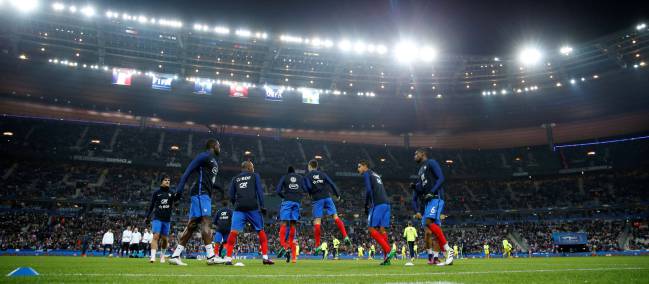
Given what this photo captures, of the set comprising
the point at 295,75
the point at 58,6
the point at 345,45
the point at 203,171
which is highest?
the point at 345,45

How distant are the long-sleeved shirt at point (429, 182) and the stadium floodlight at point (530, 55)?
116 ft

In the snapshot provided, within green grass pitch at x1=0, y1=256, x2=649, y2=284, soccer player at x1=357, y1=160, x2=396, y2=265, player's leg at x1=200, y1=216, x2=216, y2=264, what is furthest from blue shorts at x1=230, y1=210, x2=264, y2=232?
soccer player at x1=357, y1=160, x2=396, y2=265

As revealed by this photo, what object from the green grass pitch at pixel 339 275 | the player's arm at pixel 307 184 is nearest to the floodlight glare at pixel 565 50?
the player's arm at pixel 307 184

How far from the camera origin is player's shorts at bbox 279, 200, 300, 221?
10594mm

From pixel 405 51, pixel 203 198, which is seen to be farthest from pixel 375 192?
pixel 405 51

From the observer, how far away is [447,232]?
1816 inches

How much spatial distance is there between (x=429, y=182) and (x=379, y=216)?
141 cm

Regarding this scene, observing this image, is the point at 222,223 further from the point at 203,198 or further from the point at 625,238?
the point at 625,238

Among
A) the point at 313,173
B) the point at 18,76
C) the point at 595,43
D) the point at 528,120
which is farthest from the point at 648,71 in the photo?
the point at 18,76

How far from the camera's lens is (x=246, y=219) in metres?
8.34

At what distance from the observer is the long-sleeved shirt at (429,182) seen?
8.43 m

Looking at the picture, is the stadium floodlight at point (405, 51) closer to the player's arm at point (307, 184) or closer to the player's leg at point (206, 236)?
the player's arm at point (307, 184)

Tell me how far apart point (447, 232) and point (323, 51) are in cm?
2503

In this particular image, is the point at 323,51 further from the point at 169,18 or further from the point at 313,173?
the point at 313,173
